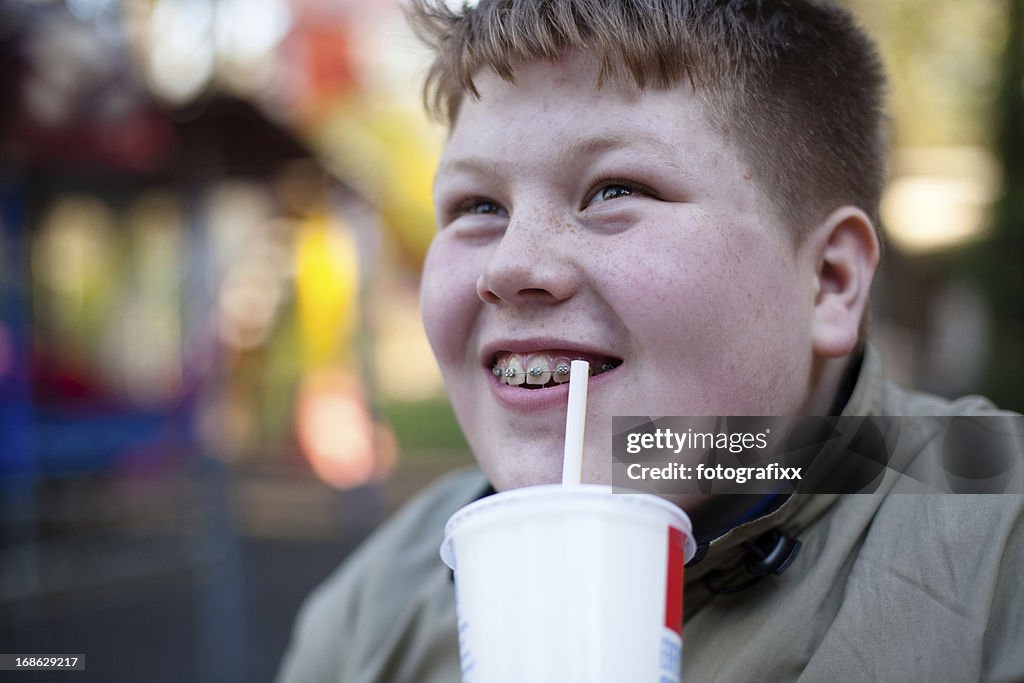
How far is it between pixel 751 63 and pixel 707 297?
38 cm

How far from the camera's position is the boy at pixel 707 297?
110cm

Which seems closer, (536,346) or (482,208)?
(536,346)

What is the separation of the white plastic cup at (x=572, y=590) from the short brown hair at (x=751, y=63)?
1.96 feet

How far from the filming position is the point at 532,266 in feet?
3.80

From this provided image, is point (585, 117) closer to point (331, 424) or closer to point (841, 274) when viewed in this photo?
point (841, 274)

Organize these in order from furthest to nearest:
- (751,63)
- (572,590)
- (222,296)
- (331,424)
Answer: (331,424) → (222,296) → (751,63) → (572,590)

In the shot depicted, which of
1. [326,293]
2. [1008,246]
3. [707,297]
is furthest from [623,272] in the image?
[326,293]

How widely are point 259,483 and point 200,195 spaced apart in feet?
14.7

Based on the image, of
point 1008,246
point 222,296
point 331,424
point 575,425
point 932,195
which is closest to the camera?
point 575,425

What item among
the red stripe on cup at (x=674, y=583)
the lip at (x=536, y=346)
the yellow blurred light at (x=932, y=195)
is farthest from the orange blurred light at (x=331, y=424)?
the red stripe on cup at (x=674, y=583)

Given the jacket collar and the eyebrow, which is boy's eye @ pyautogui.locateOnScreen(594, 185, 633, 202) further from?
the jacket collar

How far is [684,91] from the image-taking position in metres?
1.23

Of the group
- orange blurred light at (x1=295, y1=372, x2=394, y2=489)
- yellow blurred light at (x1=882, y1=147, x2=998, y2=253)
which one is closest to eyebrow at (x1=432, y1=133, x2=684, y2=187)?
yellow blurred light at (x1=882, y1=147, x2=998, y2=253)

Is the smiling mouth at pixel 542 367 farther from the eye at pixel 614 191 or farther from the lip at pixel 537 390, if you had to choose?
the eye at pixel 614 191
